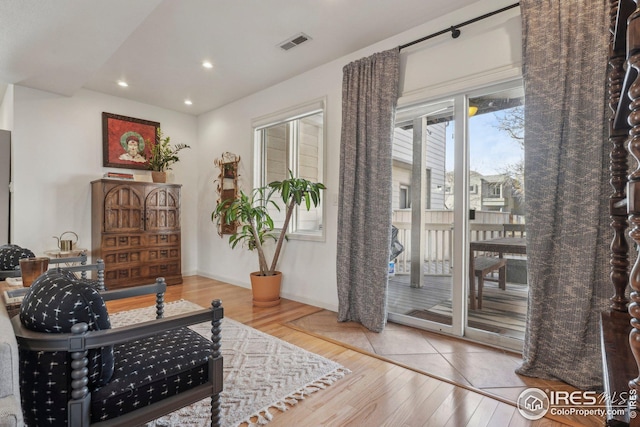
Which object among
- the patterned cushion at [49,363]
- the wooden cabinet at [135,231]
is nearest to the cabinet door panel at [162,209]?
the wooden cabinet at [135,231]

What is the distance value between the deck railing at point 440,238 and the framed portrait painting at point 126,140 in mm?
4079

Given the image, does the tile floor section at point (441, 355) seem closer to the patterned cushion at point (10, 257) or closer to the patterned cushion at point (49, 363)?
the patterned cushion at point (49, 363)

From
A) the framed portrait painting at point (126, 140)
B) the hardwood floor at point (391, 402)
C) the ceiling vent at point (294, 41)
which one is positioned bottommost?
the hardwood floor at point (391, 402)

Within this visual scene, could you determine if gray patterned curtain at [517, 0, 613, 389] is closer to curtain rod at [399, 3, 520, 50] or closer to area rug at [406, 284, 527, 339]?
curtain rod at [399, 3, 520, 50]

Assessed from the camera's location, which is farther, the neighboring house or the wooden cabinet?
the wooden cabinet

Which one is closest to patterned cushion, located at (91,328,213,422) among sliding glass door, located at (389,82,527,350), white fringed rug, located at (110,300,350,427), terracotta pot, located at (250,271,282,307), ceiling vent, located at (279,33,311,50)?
white fringed rug, located at (110,300,350,427)

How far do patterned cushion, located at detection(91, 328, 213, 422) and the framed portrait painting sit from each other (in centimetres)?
406

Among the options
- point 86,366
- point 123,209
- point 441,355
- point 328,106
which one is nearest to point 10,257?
point 123,209

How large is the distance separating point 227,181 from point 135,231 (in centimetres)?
147

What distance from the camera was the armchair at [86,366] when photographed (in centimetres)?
106

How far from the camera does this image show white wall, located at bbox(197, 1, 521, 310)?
247 centimetres

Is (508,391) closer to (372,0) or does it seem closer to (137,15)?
(372,0)

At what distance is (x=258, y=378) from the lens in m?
2.07

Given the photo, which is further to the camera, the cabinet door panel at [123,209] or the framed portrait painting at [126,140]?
the framed portrait painting at [126,140]
